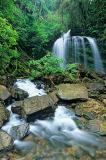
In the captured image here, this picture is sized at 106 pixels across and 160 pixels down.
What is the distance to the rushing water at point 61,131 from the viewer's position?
679 centimetres

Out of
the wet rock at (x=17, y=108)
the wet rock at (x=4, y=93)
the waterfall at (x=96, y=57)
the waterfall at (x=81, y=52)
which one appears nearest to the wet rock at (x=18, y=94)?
the wet rock at (x=4, y=93)

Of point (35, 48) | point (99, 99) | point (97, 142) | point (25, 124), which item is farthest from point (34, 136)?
point (35, 48)

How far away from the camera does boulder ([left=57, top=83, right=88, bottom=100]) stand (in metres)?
9.20

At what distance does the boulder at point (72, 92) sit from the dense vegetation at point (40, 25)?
1.83m

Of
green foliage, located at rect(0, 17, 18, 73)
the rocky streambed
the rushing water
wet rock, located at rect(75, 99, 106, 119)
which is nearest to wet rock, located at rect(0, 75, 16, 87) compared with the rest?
the rocky streambed

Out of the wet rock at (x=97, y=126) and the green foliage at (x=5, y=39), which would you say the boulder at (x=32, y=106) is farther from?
the green foliage at (x=5, y=39)

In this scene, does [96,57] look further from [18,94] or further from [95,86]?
[18,94]

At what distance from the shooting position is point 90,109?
866cm

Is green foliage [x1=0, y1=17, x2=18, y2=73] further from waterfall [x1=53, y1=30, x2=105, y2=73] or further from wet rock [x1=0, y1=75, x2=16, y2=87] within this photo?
waterfall [x1=53, y1=30, x2=105, y2=73]

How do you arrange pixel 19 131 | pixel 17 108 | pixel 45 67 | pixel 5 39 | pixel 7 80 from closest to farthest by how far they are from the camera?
pixel 19 131
pixel 17 108
pixel 5 39
pixel 7 80
pixel 45 67

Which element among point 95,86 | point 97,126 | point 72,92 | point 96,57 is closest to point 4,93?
point 72,92

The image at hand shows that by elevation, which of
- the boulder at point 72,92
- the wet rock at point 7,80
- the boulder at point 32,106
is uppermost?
the wet rock at point 7,80

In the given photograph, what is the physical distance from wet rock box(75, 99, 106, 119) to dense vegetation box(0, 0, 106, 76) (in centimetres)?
291

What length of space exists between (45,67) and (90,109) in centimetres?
335
